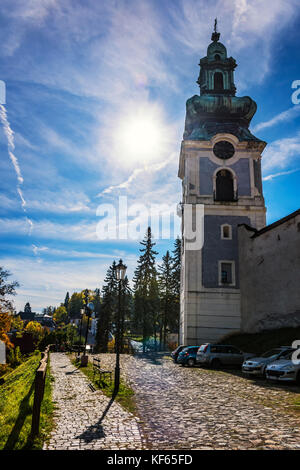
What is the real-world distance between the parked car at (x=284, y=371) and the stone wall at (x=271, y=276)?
7.65m

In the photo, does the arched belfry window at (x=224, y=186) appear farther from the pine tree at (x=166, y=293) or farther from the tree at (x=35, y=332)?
the tree at (x=35, y=332)

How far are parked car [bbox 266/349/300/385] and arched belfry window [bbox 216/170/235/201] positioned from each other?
1970 cm

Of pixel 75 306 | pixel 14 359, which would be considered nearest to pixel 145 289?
pixel 14 359

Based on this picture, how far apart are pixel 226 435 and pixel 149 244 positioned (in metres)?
45.6

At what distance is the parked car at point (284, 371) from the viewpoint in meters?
12.6

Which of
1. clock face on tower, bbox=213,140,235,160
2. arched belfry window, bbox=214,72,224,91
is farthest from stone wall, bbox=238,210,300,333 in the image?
arched belfry window, bbox=214,72,224,91

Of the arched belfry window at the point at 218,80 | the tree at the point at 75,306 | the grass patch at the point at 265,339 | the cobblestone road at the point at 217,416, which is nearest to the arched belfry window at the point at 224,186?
the arched belfry window at the point at 218,80

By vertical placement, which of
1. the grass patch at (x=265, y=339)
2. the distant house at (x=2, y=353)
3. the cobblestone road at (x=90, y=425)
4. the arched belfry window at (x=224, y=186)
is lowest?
the distant house at (x=2, y=353)

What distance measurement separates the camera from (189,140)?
31.6m

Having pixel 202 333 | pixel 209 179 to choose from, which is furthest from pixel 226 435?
pixel 209 179

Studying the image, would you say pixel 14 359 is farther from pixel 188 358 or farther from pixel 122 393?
pixel 122 393

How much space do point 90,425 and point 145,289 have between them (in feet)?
130
